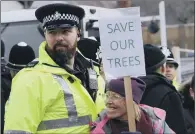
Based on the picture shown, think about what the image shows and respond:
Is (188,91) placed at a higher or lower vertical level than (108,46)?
lower

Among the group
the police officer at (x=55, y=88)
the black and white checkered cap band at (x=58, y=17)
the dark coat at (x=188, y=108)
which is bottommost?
the dark coat at (x=188, y=108)

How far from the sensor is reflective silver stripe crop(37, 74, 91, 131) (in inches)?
139

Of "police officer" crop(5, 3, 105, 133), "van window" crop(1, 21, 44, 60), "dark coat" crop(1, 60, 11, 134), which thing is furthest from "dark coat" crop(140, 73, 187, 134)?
"van window" crop(1, 21, 44, 60)

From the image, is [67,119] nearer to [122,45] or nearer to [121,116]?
[121,116]

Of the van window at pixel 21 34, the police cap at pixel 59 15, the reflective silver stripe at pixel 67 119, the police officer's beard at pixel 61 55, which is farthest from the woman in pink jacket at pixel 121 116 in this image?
the van window at pixel 21 34

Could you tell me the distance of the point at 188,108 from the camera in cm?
555

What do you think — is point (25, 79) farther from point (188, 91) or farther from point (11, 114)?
point (188, 91)

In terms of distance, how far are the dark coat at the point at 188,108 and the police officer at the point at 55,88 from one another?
5.49 ft

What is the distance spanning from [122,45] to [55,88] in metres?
0.50

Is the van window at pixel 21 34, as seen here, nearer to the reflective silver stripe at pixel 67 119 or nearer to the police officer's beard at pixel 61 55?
the police officer's beard at pixel 61 55

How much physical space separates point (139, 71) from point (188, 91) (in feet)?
7.29

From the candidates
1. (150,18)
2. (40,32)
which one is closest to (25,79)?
(40,32)

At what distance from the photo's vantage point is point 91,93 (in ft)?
12.8

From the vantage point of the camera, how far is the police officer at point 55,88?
136 inches
